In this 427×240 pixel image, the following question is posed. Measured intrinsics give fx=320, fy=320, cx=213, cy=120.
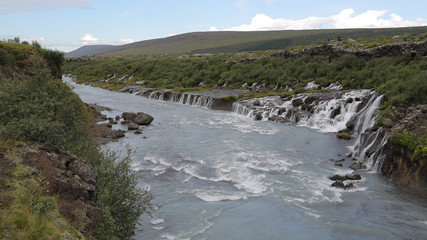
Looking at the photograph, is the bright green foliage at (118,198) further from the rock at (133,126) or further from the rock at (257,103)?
the rock at (257,103)

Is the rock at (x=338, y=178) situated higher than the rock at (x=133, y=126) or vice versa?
the rock at (x=338, y=178)

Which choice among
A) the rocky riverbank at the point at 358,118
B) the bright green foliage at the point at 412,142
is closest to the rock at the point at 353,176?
the rocky riverbank at the point at 358,118

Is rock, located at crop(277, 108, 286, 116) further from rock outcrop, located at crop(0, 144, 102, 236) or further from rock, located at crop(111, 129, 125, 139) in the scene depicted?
rock outcrop, located at crop(0, 144, 102, 236)

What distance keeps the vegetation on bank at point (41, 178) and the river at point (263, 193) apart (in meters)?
2.47

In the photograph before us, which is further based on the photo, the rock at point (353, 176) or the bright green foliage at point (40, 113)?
the rock at point (353, 176)

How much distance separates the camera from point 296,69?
192 feet

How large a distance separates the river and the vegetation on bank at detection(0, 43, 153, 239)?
2.47 meters

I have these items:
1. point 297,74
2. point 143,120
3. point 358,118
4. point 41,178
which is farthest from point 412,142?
point 297,74

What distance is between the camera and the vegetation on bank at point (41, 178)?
25.2 ft

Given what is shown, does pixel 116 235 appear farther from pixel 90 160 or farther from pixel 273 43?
pixel 273 43

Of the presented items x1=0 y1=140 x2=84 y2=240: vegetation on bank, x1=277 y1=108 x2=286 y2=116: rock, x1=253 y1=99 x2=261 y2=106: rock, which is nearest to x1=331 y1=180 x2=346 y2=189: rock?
x1=0 y1=140 x2=84 y2=240: vegetation on bank

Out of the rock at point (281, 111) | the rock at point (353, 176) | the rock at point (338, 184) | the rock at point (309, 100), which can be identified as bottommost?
the rock at point (338, 184)

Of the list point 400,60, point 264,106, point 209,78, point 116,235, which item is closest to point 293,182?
point 116,235

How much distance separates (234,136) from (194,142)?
436cm
